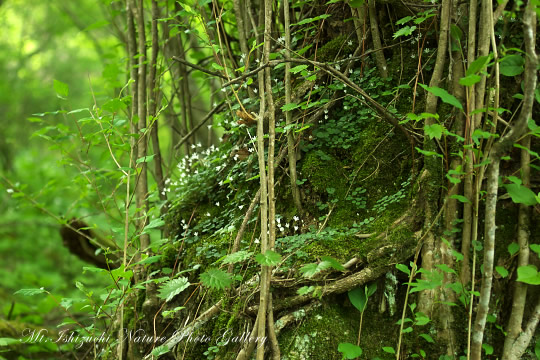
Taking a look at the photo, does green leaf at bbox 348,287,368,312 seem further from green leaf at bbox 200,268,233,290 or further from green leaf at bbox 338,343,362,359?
green leaf at bbox 200,268,233,290

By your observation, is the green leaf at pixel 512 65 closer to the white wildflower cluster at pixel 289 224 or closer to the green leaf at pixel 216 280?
the white wildflower cluster at pixel 289 224

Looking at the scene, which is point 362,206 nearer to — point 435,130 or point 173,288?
point 435,130

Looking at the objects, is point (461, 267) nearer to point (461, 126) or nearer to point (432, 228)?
point (432, 228)

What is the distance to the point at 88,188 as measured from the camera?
4008 mm

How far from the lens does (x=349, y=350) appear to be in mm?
1983

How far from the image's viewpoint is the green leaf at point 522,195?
1897 mm

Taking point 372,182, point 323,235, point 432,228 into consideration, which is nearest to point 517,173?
point 432,228

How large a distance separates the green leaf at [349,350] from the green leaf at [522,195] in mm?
978

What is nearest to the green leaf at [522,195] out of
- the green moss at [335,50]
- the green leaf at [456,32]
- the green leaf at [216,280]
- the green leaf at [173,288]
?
the green leaf at [456,32]

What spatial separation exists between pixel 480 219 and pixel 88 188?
3325 millimetres

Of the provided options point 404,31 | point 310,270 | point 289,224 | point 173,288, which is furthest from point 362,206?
point 173,288

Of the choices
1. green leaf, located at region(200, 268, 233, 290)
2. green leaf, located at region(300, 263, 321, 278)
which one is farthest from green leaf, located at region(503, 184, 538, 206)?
green leaf, located at region(200, 268, 233, 290)

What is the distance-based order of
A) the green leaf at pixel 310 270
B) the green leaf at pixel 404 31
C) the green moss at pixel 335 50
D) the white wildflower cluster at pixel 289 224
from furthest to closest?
the green moss at pixel 335 50, the white wildflower cluster at pixel 289 224, the green leaf at pixel 404 31, the green leaf at pixel 310 270

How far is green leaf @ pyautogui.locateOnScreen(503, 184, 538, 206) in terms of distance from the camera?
1.90 metres
